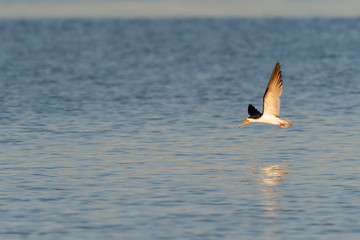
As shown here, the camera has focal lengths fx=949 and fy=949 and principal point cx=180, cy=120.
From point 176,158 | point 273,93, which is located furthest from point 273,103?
point 176,158

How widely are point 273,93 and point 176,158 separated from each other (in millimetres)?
3328

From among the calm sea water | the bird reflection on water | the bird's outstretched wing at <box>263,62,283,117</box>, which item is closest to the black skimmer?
the bird's outstretched wing at <box>263,62,283,117</box>

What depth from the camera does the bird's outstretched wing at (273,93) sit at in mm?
26672

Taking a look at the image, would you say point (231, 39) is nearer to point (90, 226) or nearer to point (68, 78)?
point (68, 78)

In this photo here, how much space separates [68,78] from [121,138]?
82.9 feet

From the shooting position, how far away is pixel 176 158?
27.0 meters

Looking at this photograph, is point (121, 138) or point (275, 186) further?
point (121, 138)

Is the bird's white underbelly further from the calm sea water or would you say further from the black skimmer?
the calm sea water

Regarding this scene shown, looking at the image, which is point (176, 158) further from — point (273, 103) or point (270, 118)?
point (273, 103)

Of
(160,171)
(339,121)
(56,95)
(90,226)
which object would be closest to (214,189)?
(160,171)

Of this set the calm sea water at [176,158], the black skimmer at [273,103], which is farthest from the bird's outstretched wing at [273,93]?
the calm sea water at [176,158]

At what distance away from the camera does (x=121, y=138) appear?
30625 millimetres

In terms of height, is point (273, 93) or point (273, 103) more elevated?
point (273, 93)

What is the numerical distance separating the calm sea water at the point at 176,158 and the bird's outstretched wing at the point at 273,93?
137 cm
